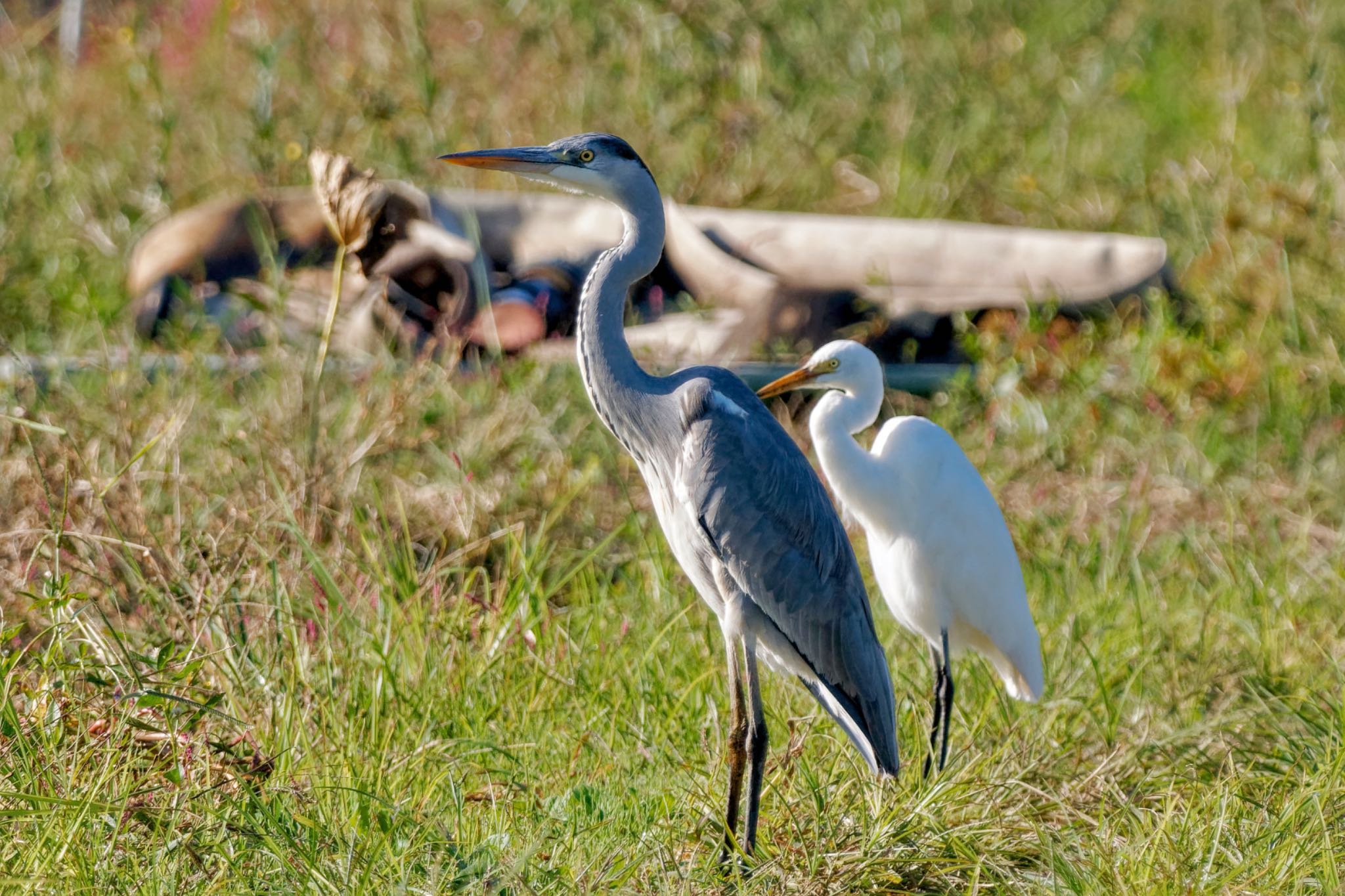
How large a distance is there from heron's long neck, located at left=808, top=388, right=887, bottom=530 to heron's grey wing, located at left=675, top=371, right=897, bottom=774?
9 centimetres

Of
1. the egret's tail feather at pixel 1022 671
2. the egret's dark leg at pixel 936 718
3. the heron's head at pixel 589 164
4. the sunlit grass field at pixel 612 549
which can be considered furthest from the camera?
the egret's tail feather at pixel 1022 671

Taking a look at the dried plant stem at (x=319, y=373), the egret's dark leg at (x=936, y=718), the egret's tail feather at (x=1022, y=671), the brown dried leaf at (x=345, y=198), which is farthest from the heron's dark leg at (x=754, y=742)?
the brown dried leaf at (x=345, y=198)

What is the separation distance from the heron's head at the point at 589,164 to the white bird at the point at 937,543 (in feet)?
2.02

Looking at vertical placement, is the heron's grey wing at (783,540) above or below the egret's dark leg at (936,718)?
above

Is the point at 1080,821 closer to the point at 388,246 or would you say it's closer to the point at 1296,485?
the point at 388,246

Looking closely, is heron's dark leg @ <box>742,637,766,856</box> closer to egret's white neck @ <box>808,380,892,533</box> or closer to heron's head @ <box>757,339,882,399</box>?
egret's white neck @ <box>808,380,892,533</box>

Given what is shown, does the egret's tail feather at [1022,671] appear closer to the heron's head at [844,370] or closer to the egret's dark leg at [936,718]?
the egret's dark leg at [936,718]

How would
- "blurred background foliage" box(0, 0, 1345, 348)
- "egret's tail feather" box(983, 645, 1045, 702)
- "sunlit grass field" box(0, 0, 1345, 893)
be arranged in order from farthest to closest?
"blurred background foliage" box(0, 0, 1345, 348), "egret's tail feather" box(983, 645, 1045, 702), "sunlit grass field" box(0, 0, 1345, 893)

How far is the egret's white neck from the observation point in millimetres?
3062

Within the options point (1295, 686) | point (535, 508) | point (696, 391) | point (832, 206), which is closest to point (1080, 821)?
point (1295, 686)

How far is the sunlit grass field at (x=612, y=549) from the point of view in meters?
2.56

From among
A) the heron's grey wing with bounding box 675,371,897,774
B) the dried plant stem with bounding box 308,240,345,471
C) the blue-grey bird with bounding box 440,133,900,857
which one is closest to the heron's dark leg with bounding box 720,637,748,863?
the blue-grey bird with bounding box 440,133,900,857

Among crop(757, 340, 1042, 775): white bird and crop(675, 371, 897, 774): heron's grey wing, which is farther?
crop(757, 340, 1042, 775): white bird

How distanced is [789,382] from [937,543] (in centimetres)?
51
